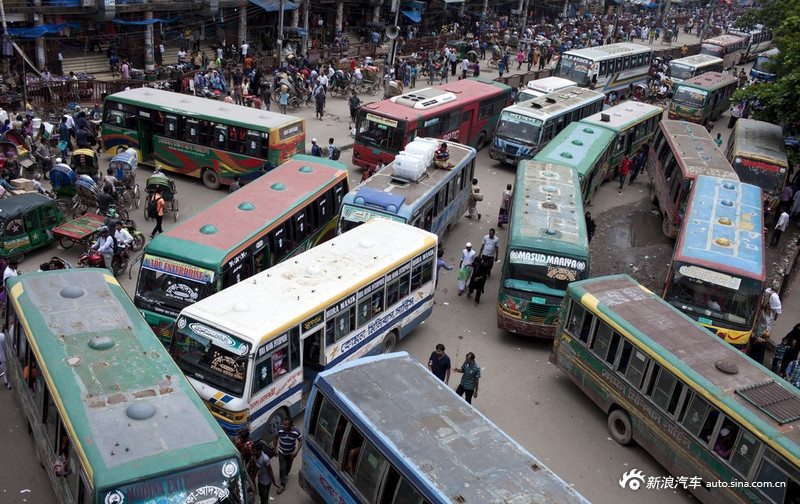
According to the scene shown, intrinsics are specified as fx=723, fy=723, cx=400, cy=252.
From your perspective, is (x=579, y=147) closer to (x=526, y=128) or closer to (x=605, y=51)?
(x=526, y=128)

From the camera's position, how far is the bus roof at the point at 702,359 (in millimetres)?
10055

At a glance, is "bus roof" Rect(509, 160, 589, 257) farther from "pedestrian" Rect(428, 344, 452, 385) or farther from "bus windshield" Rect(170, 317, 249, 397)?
"bus windshield" Rect(170, 317, 249, 397)

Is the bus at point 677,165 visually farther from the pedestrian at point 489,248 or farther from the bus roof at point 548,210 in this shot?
the pedestrian at point 489,248

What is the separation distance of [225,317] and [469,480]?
4654 millimetres

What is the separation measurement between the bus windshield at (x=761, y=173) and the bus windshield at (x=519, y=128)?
677 cm

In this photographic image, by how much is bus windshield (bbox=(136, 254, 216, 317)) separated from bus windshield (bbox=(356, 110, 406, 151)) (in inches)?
461

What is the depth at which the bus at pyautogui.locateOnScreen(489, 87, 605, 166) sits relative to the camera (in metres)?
26.2

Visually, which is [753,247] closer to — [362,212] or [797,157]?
[362,212]

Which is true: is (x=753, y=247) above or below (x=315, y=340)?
above

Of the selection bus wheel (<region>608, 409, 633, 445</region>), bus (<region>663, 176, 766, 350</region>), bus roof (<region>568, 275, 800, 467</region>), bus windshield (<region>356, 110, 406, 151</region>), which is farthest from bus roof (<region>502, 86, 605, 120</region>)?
bus wheel (<region>608, 409, 633, 445</region>)

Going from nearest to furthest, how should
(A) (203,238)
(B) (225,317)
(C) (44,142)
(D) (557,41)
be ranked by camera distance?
(B) (225,317)
(A) (203,238)
(C) (44,142)
(D) (557,41)

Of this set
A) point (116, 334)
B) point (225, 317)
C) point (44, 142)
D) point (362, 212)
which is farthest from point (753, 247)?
point (44, 142)

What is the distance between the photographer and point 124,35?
111 ft

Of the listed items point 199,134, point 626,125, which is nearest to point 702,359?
point 199,134
